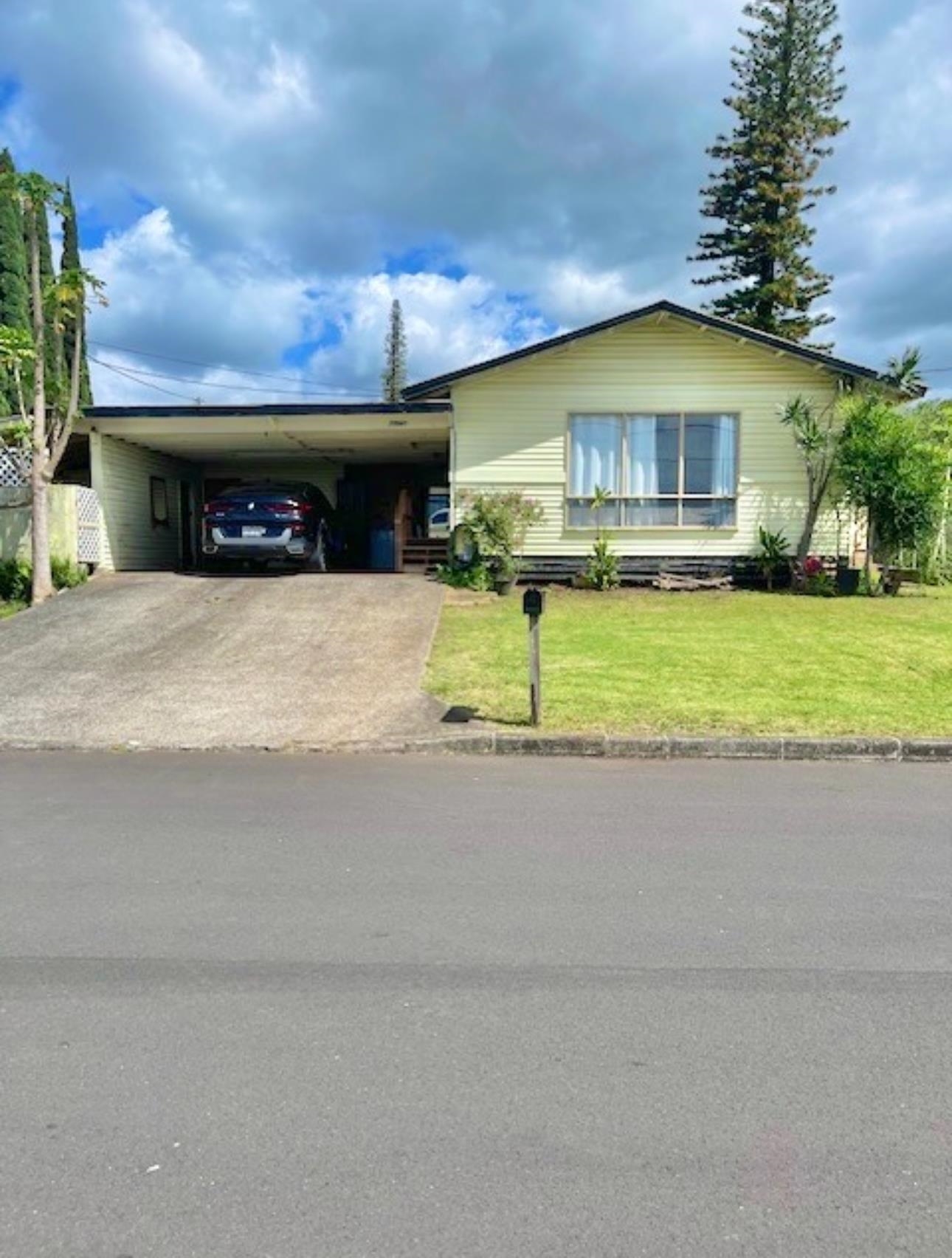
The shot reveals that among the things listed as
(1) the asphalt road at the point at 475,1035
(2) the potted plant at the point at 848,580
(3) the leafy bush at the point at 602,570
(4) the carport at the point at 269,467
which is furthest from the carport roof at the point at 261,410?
(1) the asphalt road at the point at 475,1035

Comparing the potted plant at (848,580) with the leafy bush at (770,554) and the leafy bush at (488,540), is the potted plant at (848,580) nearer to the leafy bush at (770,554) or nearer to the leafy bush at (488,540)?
the leafy bush at (770,554)

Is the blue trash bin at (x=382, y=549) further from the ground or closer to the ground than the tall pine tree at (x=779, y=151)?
closer to the ground

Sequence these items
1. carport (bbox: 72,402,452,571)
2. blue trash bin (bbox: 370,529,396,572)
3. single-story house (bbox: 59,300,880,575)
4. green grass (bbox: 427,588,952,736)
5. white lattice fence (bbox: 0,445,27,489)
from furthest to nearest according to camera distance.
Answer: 1. blue trash bin (bbox: 370,529,396,572)
2. single-story house (bbox: 59,300,880,575)
3. carport (bbox: 72,402,452,571)
4. white lattice fence (bbox: 0,445,27,489)
5. green grass (bbox: 427,588,952,736)

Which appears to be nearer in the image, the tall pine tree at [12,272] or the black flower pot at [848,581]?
the black flower pot at [848,581]

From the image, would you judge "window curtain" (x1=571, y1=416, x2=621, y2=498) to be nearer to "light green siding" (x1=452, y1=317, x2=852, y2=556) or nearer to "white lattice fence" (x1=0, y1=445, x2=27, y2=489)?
"light green siding" (x1=452, y1=317, x2=852, y2=556)

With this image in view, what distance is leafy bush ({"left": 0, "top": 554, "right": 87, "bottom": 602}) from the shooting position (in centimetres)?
1462

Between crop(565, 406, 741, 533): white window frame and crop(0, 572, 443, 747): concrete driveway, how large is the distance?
3.53 m

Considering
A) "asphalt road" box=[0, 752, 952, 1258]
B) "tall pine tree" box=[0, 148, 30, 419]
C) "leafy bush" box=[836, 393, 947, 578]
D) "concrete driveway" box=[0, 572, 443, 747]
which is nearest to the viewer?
"asphalt road" box=[0, 752, 952, 1258]

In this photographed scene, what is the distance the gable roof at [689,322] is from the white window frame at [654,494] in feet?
4.31

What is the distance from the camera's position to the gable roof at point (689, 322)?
15906mm

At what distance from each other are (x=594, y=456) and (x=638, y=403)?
1.22 m

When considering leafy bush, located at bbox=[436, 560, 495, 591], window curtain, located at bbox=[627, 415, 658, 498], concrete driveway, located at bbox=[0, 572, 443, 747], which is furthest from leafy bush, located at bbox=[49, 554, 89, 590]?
window curtain, located at bbox=[627, 415, 658, 498]

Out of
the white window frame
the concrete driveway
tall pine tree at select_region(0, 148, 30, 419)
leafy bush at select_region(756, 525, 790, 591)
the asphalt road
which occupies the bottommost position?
the asphalt road

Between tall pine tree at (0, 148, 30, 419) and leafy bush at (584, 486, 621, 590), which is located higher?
tall pine tree at (0, 148, 30, 419)
